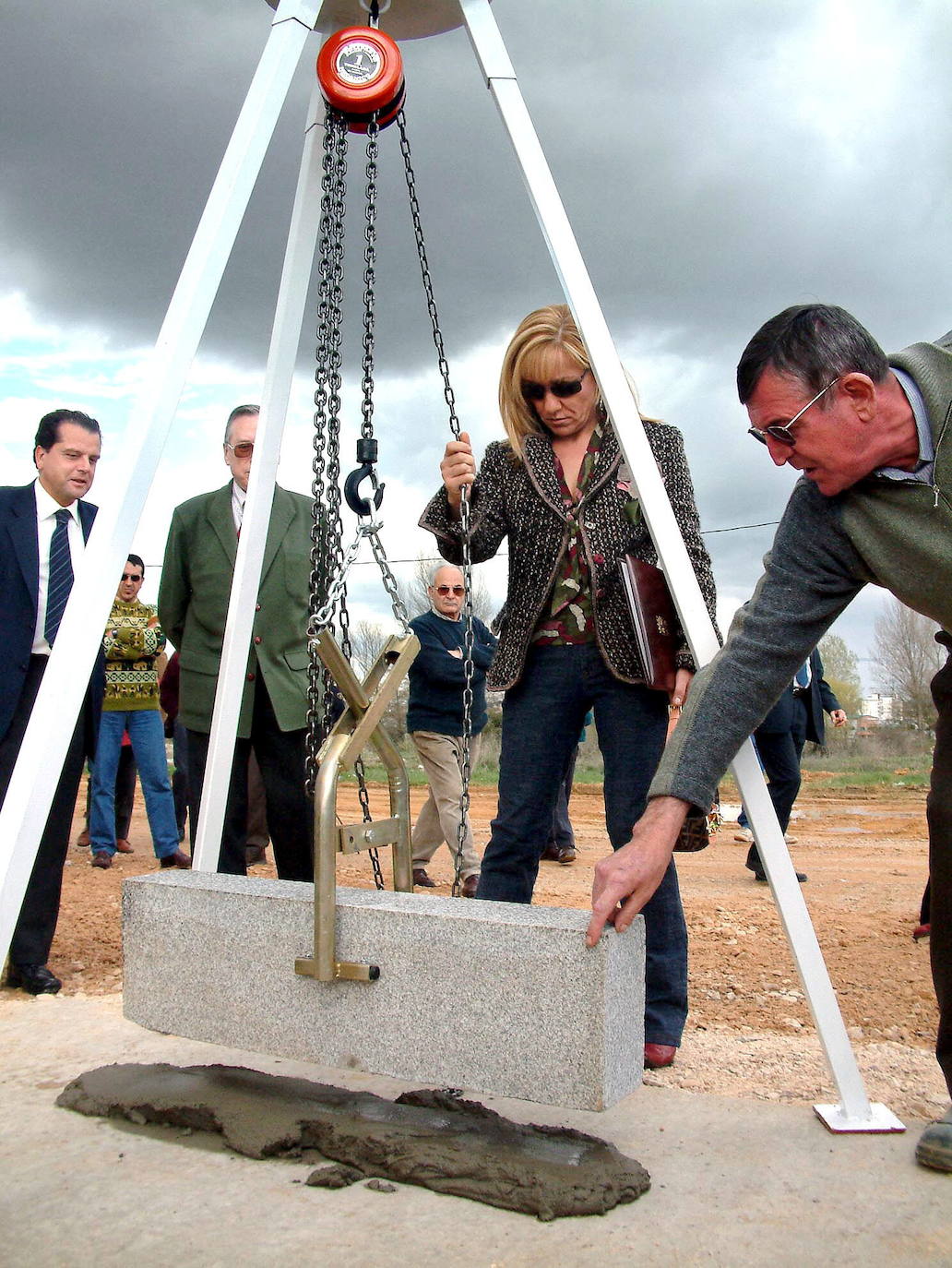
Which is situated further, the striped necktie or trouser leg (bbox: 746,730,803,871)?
trouser leg (bbox: 746,730,803,871)

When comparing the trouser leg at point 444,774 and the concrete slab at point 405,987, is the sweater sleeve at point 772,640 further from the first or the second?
the trouser leg at point 444,774

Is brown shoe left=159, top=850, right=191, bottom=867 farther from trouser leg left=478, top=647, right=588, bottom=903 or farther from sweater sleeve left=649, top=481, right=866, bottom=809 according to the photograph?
sweater sleeve left=649, top=481, right=866, bottom=809

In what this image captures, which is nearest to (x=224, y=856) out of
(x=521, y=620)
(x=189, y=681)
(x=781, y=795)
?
(x=189, y=681)

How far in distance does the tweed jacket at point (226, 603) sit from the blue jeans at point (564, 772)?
3.32 ft

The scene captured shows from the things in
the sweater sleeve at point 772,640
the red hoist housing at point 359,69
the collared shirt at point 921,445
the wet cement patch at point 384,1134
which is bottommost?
the wet cement patch at point 384,1134

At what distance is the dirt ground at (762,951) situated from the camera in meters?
3.10

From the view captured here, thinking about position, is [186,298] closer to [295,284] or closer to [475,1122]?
[295,284]

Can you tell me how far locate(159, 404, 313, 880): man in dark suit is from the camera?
367 cm

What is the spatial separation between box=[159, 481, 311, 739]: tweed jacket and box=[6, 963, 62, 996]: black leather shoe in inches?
39.6

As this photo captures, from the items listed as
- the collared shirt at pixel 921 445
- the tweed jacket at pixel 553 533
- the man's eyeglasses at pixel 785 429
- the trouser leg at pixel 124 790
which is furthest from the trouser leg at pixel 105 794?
the collared shirt at pixel 921 445

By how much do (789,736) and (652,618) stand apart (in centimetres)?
361

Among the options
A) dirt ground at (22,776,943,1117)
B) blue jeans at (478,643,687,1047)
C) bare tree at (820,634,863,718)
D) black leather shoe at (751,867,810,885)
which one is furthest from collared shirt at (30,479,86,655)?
bare tree at (820,634,863,718)

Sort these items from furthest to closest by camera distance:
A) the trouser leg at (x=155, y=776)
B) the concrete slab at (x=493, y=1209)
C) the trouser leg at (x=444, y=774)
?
1. the trouser leg at (x=155, y=776)
2. the trouser leg at (x=444, y=774)
3. the concrete slab at (x=493, y=1209)

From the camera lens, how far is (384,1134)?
2.29 metres
